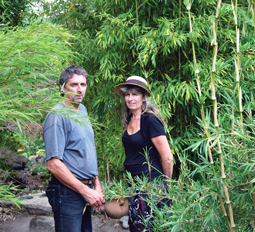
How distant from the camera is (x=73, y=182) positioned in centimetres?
180

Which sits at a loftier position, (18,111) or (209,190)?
(18,111)

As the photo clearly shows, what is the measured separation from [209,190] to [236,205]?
0.10 m

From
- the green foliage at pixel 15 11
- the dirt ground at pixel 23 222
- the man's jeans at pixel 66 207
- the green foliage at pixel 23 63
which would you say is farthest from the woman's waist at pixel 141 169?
the green foliage at pixel 15 11

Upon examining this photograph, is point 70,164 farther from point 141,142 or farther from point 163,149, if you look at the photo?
point 163,149

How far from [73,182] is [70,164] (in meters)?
0.13

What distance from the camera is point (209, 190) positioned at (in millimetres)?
1047

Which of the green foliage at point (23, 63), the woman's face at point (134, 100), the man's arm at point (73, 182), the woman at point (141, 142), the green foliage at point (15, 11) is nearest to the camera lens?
the green foliage at point (23, 63)

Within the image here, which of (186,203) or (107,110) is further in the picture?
(107,110)

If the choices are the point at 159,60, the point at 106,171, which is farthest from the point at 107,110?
the point at 106,171

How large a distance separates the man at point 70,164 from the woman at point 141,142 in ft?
0.83

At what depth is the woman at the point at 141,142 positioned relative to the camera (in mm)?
1915

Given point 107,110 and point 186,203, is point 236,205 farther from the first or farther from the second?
point 107,110

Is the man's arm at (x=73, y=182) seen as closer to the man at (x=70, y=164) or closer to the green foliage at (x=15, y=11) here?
the man at (x=70, y=164)

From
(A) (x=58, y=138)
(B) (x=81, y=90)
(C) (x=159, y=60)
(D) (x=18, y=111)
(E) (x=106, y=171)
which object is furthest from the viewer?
(E) (x=106, y=171)
